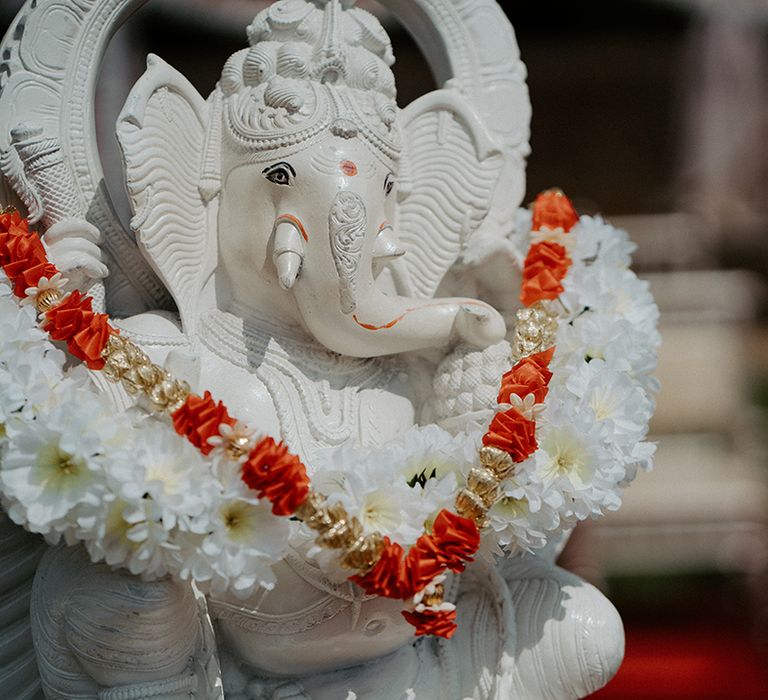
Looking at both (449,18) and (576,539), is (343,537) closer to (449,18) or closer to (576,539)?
(449,18)

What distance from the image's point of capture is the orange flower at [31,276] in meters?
1.49

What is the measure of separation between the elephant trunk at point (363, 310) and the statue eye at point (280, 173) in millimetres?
74

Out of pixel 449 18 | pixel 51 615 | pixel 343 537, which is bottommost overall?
pixel 51 615

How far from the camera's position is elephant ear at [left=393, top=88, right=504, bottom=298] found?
1.78 meters

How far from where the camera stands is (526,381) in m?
1.58

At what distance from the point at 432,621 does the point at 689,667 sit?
7.70ft

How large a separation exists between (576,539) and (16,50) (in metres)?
3.40

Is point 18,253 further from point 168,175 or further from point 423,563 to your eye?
point 423,563

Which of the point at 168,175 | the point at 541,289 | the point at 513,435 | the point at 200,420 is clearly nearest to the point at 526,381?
the point at 513,435

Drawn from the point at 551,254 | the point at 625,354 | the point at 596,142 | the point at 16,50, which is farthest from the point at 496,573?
the point at 596,142

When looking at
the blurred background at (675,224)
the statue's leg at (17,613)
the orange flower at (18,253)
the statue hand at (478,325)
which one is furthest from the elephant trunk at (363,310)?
the blurred background at (675,224)

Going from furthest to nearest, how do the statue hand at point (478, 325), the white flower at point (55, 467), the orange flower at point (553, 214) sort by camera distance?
the orange flower at point (553, 214)
the statue hand at point (478, 325)
the white flower at point (55, 467)

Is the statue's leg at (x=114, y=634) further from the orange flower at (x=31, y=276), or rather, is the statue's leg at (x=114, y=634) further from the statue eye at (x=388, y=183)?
the statue eye at (x=388, y=183)

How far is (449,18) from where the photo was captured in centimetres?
187
